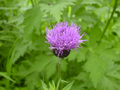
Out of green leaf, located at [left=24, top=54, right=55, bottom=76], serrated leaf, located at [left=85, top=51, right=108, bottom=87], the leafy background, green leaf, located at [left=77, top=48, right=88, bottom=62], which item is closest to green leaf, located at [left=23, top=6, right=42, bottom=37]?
the leafy background

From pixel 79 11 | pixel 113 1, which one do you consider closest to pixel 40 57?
pixel 79 11

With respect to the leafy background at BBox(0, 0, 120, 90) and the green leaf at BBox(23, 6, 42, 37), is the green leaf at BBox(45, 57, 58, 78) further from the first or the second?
the green leaf at BBox(23, 6, 42, 37)

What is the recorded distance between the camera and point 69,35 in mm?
1152

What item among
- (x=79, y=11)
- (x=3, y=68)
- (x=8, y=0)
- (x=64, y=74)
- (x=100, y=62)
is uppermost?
(x=8, y=0)

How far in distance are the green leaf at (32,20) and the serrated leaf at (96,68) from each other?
27.4 inches

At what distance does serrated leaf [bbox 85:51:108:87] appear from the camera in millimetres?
1254

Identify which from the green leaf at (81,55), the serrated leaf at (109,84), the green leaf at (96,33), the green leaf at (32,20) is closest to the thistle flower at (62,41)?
the green leaf at (32,20)

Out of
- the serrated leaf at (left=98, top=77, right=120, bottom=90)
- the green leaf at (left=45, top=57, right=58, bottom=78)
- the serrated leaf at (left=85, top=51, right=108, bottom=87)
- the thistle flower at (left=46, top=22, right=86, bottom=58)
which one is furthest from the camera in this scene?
the green leaf at (left=45, top=57, right=58, bottom=78)

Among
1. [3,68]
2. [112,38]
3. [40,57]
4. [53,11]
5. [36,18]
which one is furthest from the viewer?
[112,38]

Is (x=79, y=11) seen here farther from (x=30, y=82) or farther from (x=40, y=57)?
(x=30, y=82)

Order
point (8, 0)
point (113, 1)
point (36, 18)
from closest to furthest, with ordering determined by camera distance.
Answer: point (36, 18), point (113, 1), point (8, 0)

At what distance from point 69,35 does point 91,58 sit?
17.8 inches

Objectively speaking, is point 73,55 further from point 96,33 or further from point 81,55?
point 96,33

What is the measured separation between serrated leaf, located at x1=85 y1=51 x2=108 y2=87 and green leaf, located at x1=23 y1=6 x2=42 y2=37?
70 cm
